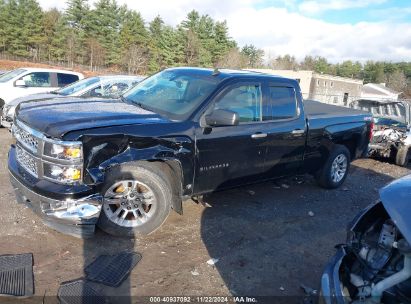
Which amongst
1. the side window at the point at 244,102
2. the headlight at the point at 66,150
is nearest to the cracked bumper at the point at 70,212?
the headlight at the point at 66,150

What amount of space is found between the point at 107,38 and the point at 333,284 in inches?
2482

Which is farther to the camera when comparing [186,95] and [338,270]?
[186,95]

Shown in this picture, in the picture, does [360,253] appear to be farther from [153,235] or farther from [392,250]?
[153,235]

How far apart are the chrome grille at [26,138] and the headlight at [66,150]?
27 cm

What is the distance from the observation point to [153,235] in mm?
4422

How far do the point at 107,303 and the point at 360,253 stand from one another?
2060 millimetres

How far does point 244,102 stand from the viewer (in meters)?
4.98

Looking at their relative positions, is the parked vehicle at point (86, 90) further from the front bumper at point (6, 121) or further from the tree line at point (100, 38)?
the tree line at point (100, 38)

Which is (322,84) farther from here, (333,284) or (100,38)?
(333,284)

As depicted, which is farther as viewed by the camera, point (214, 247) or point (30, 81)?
point (30, 81)

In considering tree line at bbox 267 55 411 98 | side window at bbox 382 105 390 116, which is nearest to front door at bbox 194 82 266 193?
side window at bbox 382 105 390 116

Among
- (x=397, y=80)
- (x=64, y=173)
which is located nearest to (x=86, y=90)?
(x=64, y=173)

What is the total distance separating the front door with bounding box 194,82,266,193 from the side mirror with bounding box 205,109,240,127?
113 millimetres

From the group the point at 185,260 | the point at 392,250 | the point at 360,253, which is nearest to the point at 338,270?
the point at 360,253
